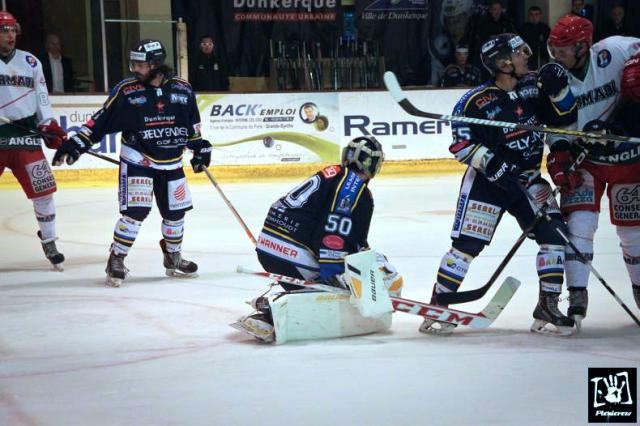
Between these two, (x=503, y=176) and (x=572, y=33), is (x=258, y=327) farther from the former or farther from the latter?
(x=572, y=33)

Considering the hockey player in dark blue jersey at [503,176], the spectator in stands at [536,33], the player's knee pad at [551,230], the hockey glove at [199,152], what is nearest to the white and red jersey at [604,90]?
the hockey player in dark blue jersey at [503,176]

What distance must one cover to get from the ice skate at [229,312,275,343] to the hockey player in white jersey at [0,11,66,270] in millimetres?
2343

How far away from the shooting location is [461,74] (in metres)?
12.1

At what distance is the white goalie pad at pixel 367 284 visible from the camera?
4121mm

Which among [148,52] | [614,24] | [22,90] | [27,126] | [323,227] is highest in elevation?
[614,24]

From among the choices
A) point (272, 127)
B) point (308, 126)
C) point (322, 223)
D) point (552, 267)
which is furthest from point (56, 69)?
point (552, 267)

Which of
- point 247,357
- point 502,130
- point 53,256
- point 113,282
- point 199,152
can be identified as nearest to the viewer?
point 247,357

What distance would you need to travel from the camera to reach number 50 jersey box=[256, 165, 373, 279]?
4262 mm

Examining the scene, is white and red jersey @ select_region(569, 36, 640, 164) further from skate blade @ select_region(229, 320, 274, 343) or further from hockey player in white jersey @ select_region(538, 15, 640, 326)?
skate blade @ select_region(229, 320, 274, 343)

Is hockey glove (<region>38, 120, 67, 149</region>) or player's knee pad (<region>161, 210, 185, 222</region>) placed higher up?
hockey glove (<region>38, 120, 67, 149</region>)

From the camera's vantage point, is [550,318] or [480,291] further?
[480,291]

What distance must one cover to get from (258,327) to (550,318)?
4.07 feet

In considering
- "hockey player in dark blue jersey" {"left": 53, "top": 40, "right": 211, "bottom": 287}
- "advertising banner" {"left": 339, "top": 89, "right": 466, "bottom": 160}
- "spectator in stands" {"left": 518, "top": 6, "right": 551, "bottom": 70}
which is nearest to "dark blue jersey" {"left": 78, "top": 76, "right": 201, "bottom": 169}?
"hockey player in dark blue jersey" {"left": 53, "top": 40, "right": 211, "bottom": 287}

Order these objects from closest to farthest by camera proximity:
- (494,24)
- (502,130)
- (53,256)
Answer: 1. (502,130)
2. (53,256)
3. (494,24)
